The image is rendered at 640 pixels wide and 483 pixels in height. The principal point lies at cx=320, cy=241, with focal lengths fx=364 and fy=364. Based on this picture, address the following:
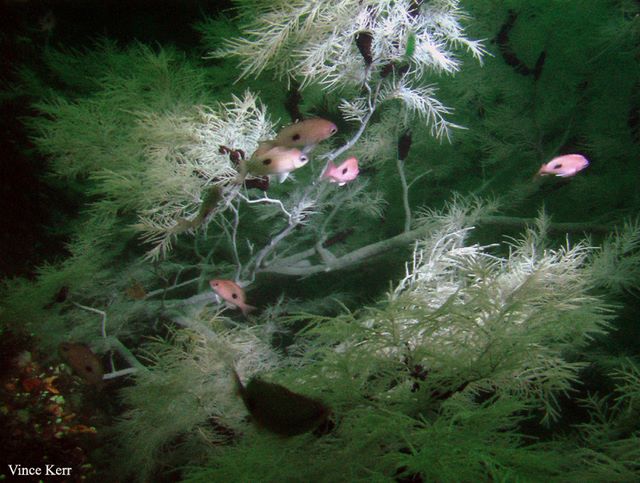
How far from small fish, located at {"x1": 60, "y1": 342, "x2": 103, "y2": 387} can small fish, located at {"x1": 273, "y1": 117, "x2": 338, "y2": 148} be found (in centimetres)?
236

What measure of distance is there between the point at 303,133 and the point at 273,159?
28cm

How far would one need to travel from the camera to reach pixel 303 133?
253cm

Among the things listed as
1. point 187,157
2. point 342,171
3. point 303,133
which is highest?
point 303,133

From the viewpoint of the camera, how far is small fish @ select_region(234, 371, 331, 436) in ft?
5.13

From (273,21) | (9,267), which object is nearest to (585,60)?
(273,21)

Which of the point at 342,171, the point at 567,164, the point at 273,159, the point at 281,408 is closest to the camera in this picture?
the point at 281,408

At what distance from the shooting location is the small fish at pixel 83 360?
299cm

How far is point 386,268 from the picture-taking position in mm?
5758

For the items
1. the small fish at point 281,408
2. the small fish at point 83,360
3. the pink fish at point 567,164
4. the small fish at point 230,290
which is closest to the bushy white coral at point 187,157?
the small fish at point 230,290

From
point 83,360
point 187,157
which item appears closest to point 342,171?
point 187,157

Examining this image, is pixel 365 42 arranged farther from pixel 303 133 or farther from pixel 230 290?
pixel 230 290

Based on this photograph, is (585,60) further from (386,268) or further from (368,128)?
(386,268)

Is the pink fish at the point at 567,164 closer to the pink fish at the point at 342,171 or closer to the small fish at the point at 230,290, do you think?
the pink fish at the point at 342,171

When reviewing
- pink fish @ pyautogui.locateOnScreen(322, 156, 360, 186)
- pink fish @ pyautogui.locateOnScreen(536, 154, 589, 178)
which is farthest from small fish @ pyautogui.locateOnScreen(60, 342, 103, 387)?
pink fish @ pyautogui.locateOnScreen(536, 154, 589, 178)
